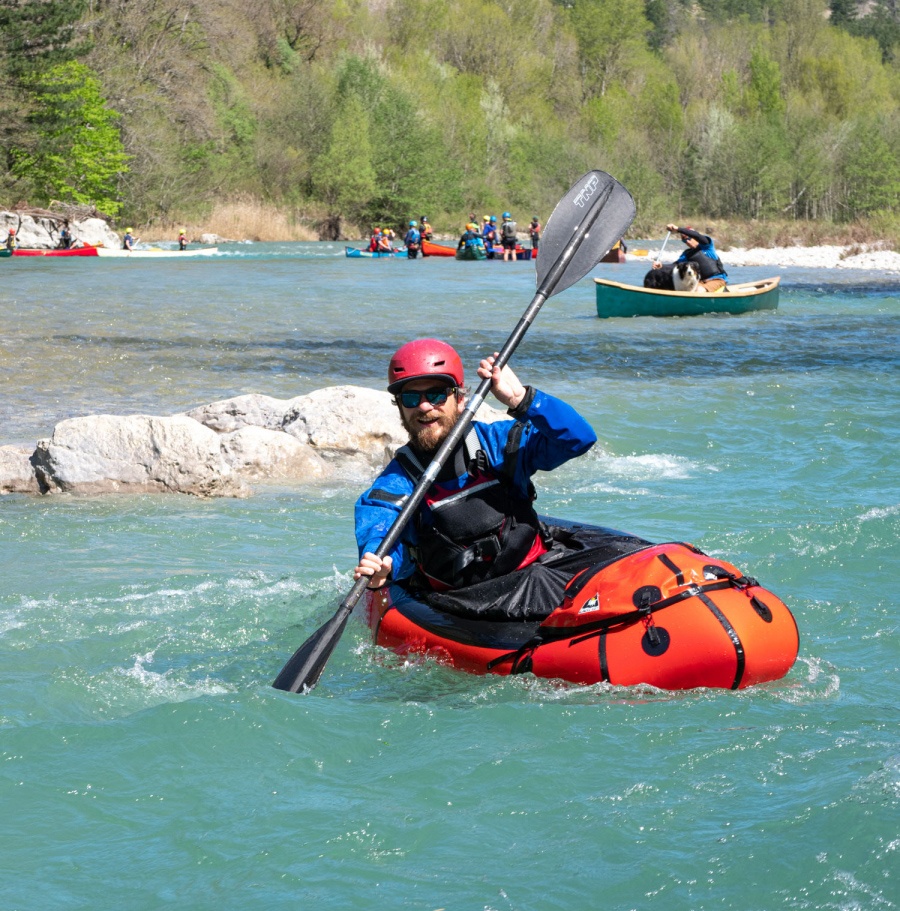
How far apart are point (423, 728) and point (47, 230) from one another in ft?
103

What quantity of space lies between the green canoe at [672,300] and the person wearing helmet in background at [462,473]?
42.2 ft

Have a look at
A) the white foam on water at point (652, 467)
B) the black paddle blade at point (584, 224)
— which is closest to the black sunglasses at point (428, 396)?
the black paddle blade at point (584, 224)

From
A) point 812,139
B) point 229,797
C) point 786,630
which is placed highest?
point 812,139

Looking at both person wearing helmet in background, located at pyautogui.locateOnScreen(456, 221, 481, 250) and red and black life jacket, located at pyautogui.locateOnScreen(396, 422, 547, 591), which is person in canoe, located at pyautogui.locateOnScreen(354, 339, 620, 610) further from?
person wearing helmet in background, located at pyautogui.locateOnScreen(456, 221, 481, 250)

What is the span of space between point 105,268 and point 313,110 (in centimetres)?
2278

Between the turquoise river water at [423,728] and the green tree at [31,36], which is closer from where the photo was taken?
the turquoise river water at [423,728]

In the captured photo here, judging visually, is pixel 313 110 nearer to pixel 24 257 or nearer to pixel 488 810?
pixel 24 257

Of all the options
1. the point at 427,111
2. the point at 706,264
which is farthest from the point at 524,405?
the point at 427,111

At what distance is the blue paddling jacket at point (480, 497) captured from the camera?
397 cm

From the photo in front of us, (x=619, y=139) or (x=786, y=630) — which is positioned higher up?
(x=619, y=139)

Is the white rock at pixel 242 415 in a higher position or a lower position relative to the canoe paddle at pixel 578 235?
lower

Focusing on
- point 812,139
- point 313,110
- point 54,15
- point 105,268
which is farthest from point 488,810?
point 812,139

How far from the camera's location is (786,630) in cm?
389

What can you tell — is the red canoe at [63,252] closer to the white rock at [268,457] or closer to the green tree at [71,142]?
the green tree at [71,142]
